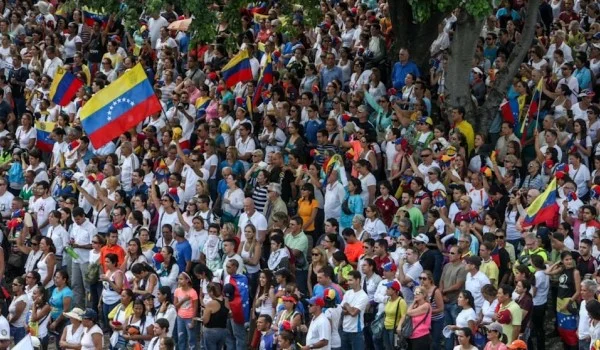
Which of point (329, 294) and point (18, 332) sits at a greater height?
point (18, 332)

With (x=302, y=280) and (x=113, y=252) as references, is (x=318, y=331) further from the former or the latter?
(x=113, y=252)

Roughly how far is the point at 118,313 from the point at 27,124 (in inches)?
303

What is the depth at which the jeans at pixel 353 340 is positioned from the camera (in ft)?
64.1

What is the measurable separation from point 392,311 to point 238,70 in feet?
26.7

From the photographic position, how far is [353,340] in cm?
1955

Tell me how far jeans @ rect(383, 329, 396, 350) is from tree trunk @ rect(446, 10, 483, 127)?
6248 millimetres

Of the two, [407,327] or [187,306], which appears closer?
[407,327]

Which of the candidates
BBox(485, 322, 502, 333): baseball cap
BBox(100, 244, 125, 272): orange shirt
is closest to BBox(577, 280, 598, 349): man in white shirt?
BBox(485, 322, 502, 333): baseball cap

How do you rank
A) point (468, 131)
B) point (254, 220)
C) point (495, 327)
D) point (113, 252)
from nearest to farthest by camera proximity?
point (495, 327) < point (113, 252) < point (254, 220) < point (468, 131)

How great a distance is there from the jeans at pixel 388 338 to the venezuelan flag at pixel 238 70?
804cm

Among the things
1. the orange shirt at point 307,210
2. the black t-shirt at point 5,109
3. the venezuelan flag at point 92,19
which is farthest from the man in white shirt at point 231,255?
the venezuelan flag at point 92,19

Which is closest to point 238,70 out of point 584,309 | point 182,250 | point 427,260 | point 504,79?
point 504,79

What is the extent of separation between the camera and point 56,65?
29.6m

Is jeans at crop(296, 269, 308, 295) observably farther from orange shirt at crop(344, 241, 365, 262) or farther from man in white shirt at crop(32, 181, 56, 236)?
man in white shirt at crop(32, 181, 56, 236)
